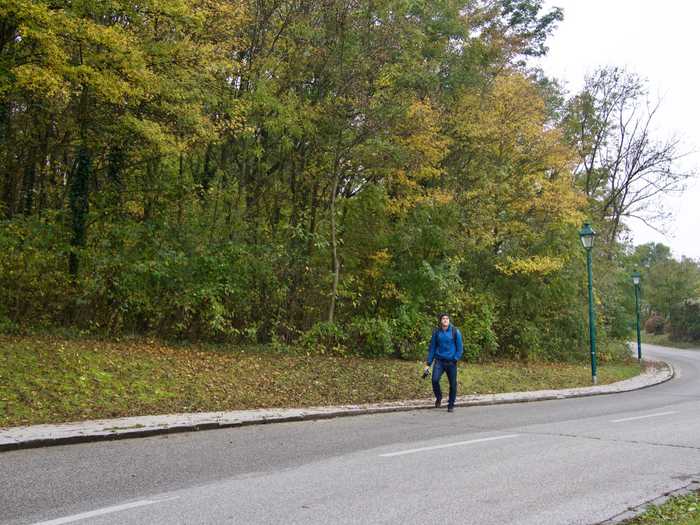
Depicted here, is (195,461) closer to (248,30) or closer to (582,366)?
(248,30)

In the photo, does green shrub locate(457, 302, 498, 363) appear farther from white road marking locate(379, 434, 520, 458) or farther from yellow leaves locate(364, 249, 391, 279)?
white road marking locate(379, 434, 520, 458)

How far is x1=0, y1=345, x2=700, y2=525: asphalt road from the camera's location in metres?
5.46

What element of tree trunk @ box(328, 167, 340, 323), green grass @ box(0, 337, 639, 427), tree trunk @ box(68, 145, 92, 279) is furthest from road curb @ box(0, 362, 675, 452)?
tree trunk @ box(68, 145, 92, 279)

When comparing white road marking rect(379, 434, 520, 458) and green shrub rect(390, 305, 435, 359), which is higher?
green shrub rect(390, 305, 435, 359)

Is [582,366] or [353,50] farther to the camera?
[582,366]

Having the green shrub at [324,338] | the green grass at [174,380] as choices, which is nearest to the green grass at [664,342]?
the green grass at [174,380]

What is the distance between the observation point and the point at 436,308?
859 inches

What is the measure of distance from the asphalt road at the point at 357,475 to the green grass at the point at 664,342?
162 feet

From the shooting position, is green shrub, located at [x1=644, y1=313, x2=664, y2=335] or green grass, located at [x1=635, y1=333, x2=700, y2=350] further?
green shrub, located at [x1=644, y1=313, x2=664, y2=335]

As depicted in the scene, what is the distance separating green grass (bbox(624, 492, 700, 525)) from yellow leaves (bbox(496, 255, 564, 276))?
18142 mm

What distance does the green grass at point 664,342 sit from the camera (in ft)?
179

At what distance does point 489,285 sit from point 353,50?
11.6m

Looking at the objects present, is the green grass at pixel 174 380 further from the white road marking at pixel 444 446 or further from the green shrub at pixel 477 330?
the white road marking at pixel 444 446

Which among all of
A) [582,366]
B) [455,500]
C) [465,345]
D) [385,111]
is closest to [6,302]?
[385,111]
